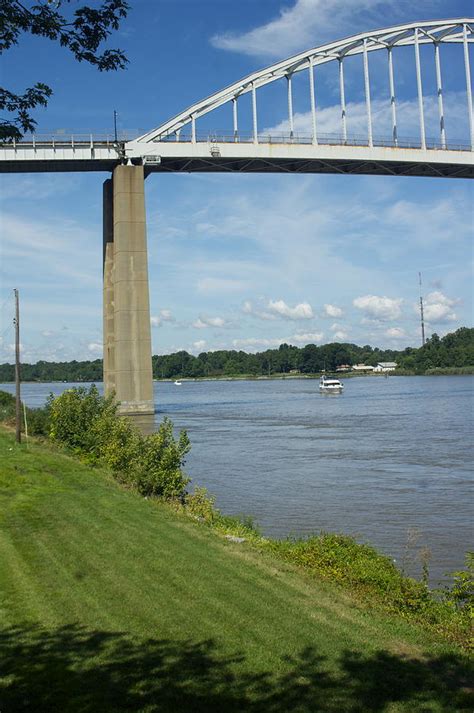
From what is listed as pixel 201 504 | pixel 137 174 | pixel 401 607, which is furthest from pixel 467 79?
pixel 401 607

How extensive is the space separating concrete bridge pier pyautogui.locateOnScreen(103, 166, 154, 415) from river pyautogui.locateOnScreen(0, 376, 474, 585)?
4788 mm

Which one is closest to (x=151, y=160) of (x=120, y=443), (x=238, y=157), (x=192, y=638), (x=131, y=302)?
(x=238, y=157)

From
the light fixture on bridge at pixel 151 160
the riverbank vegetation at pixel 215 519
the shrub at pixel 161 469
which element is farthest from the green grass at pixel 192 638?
the light fixture on bridge at pixel 151 160

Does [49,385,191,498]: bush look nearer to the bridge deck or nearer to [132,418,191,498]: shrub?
[132,418,191,498]: shrub

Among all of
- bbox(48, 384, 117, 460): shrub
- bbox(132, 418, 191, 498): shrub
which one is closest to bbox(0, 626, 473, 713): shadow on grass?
bbox(132, 418, 191, 498): shrub

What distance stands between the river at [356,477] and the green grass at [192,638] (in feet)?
15.4

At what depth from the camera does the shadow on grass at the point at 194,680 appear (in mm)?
5426

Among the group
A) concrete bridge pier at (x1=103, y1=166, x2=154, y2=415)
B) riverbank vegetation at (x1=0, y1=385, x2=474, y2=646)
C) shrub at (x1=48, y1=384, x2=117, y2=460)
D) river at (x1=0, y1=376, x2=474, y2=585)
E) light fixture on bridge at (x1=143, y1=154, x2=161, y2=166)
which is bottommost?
river at (x1=0, y1=376, x2=474, y2=585)

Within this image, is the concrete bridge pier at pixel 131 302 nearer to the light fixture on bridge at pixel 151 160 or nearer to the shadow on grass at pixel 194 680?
the light fixture on bridge at pixel 151 160

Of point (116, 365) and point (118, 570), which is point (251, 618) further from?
point (116, 365)

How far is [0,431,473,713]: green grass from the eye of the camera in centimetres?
558

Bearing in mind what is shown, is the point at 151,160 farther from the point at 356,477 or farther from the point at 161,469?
the point at 161,469

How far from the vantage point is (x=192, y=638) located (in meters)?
6.78

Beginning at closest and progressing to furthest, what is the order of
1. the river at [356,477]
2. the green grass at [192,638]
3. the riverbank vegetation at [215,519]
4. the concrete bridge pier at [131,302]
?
the green grass at [192,638]
the riverbank vegetation at [215,519]
the river at [356,477]
the concrete bridge pier at [131,302]
